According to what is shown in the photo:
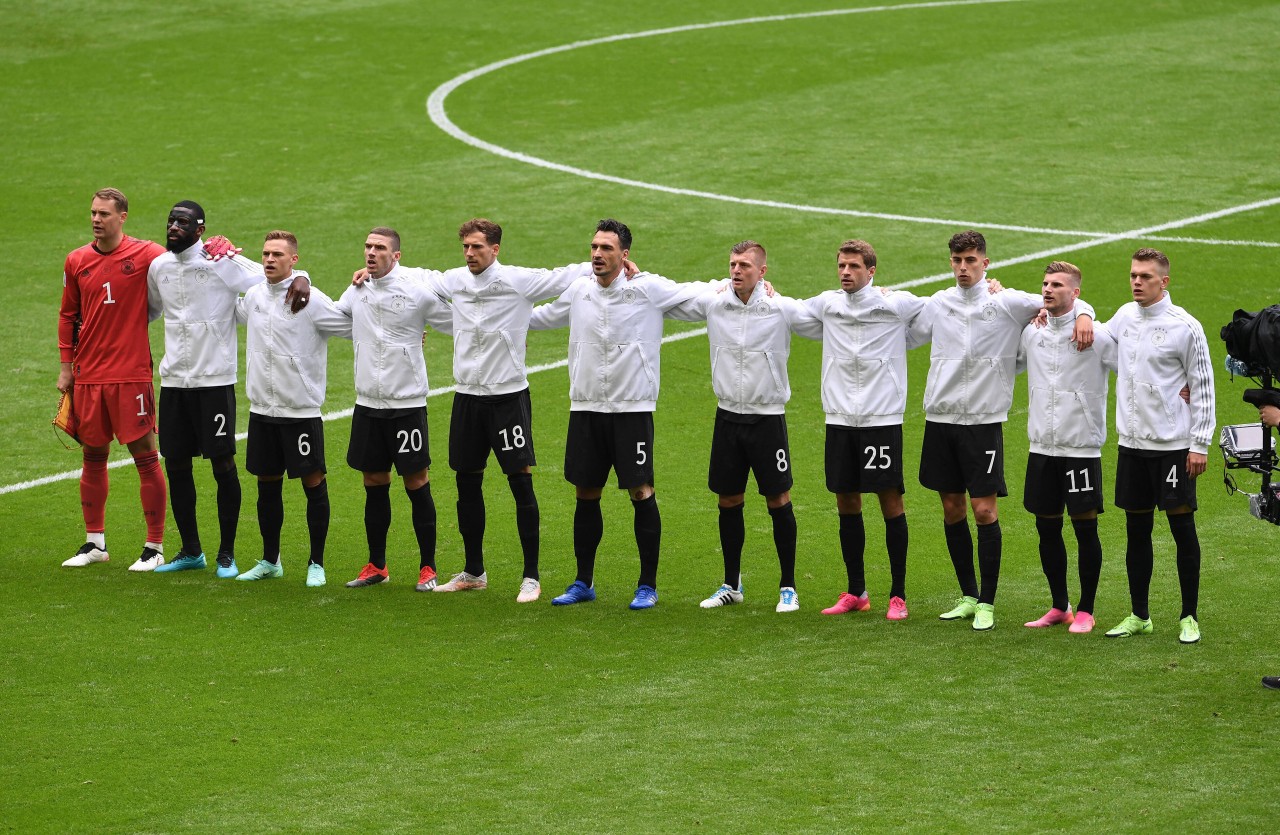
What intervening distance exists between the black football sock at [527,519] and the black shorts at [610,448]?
32cm

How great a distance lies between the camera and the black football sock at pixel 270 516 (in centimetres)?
1127

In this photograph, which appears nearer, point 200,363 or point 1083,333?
point 1083,333

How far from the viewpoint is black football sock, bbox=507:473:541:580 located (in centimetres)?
1084

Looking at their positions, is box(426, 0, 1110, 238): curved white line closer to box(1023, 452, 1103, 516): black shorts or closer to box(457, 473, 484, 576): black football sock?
box(1023, 452, 1103, 516): black shorts

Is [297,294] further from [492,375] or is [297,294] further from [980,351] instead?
[980,351]

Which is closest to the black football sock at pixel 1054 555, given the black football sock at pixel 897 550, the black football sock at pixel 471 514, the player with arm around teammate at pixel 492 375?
the black football sock at pixel 897 550

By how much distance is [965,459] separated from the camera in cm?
1004

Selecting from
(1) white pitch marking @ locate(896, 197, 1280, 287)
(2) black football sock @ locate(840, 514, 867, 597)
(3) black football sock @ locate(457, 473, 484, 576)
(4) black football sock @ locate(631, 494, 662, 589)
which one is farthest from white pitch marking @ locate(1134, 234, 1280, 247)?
(3) black football sock @ locate(457, 473, 484, 576)

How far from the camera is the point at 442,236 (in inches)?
796

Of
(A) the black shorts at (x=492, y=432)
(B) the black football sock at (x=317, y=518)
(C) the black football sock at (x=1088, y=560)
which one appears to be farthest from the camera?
(B) the black football sock at (x=317, y=518)

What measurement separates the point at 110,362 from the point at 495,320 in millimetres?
2685

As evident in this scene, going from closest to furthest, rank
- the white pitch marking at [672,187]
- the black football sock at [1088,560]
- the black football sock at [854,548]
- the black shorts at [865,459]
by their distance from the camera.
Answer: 1. the black football sock at [1088,560]
2. the black shorts at [865,459]
3. the black football sock at [854,548]
4. the white pitch marking at [672,187]

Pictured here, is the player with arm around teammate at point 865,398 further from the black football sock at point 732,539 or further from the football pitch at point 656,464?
the black football sock at point 732,539

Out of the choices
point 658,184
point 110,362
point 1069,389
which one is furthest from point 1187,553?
point 658,184
